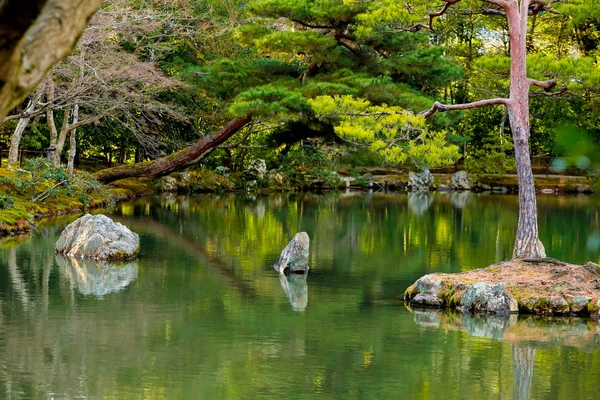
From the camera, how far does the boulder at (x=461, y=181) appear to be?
4022 centimetres

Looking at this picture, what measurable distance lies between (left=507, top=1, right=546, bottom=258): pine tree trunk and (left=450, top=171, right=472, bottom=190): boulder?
27947mm

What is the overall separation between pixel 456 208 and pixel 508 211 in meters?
1.84

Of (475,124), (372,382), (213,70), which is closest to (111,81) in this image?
(213,70)

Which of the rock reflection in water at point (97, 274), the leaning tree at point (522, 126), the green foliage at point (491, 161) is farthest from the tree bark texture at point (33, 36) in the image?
the green foliage at point (491, 161)

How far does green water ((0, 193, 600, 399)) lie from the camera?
7.93m

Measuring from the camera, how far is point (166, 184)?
3328cm

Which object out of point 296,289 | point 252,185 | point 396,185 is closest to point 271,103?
point 296,289

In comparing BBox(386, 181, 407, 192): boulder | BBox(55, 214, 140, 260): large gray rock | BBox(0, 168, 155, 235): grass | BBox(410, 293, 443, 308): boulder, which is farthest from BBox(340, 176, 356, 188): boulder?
BBox(410, 293, 443, 308): boulder

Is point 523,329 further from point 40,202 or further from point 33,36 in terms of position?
point 40,202

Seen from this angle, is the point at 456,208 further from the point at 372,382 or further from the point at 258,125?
the point at 372,382

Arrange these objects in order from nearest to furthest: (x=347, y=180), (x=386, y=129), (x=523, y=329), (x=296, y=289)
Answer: (x=523, y=329) → (x=296, y=289) → (x=386, y=129) → (x=347, y=180)

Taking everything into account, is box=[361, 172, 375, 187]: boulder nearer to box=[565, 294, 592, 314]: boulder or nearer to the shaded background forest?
the shaded background forest

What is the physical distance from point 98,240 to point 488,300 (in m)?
7.30

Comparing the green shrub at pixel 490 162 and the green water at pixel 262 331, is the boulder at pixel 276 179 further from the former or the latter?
the green water at pixel 262 331
